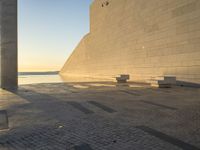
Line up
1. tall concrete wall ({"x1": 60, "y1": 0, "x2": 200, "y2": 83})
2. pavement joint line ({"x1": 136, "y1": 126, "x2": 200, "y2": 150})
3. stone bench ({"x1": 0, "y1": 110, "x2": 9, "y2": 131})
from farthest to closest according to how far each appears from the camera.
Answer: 1. tall concrete wall ({"x1": 60, "y1": 0, "x2": 200, "y2": 83})
2. stone bench ({"x1": 0, "y1": 110, "x2": 9, "y2": 131})
3. pavement joint line ({"x1": 136, "y1": 126, "x2": 200, "y2": 150})

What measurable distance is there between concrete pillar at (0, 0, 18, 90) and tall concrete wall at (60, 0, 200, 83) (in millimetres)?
12875

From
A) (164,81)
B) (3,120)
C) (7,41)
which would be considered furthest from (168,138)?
(7,41)

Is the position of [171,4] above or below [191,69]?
above

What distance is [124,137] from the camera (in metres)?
5.03

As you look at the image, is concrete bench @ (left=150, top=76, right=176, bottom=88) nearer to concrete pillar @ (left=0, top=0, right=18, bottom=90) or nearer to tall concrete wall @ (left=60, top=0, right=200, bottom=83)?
tall concrete wall @ (left=60, top=0, right=200, bottom=83)

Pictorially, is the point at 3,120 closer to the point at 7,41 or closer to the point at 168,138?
the point at 168,138

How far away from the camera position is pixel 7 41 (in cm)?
1716

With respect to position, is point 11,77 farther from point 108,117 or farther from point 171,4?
point 171,4

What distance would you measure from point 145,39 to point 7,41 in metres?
13.8

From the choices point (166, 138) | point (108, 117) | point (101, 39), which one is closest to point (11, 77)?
point (108, 117)

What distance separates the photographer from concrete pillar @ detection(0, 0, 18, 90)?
17125mm

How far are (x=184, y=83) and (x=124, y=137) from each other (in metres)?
15.3

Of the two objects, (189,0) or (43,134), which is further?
(189,0)

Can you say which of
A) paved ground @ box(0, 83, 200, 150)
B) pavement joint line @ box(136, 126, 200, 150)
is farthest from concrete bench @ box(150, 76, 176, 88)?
pavement joint line @ box(136, 126, 200, 150)
